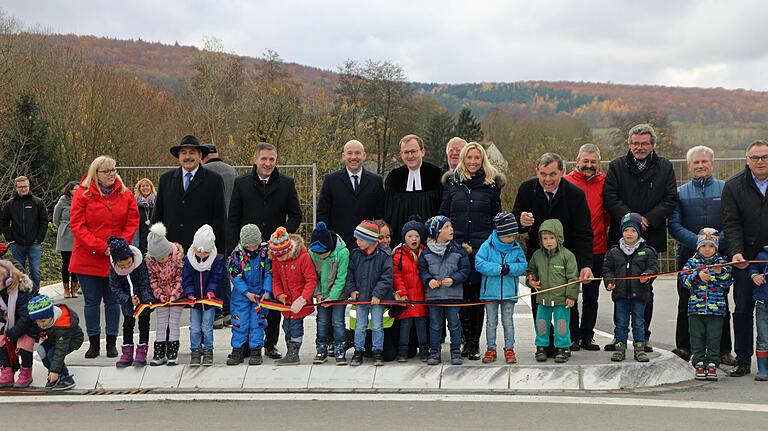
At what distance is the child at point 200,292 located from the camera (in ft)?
26.0

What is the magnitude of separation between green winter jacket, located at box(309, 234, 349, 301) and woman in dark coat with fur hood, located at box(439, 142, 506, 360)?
1.08 m

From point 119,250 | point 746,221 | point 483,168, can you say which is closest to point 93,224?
point 119,250

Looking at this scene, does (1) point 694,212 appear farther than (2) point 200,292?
Yes

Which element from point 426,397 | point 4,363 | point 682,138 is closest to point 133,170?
point 4,363

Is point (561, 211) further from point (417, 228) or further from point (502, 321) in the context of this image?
point (417, 228)

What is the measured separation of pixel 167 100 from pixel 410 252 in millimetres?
38523

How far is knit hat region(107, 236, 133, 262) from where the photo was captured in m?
7.67

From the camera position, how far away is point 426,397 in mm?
7051

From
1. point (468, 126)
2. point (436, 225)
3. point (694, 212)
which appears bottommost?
point (436, 225)

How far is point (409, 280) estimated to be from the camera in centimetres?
795

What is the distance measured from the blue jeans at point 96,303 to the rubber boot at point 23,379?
37.6 inches

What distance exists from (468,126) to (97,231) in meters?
64.8

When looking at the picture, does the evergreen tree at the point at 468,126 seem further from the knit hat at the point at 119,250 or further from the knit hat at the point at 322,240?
the knit hat at the point at 119,250

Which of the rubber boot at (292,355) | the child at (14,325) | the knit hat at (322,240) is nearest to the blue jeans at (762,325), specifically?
the knit hat at (322,240)
